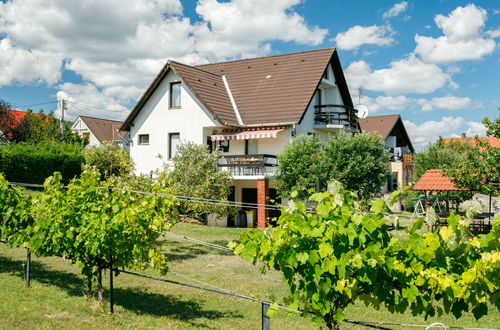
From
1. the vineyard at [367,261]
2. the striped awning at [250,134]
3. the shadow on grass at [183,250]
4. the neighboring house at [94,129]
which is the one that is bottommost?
the shadow on grass at [183,250]

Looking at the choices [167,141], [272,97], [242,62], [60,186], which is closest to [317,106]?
[272,97]

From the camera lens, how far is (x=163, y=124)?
31.4 metres

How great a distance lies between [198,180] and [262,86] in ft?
41.0

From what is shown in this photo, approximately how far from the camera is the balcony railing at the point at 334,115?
A: 105ft

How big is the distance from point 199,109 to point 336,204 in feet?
83.3

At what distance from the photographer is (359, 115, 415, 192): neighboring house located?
166 ft

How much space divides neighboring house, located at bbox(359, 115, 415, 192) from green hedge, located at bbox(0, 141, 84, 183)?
30.6 m

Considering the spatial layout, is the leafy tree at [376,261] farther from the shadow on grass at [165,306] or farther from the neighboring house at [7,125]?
the neighboring house at [7,125]

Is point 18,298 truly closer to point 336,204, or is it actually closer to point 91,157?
point 336,204

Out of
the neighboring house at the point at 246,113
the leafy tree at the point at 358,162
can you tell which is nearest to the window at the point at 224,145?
the neighboring house at the point at 246,113

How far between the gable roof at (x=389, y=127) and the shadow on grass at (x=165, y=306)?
42.3m

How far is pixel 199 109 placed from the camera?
29.9 m

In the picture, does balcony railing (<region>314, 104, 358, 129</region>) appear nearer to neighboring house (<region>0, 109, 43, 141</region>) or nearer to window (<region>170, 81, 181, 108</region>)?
window (<region>170, 81, 181, 108</region>)

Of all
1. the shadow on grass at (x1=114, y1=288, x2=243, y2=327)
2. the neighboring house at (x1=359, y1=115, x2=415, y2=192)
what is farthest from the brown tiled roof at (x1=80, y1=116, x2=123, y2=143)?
the shadow on grass at (x1=114, y1=288, x2=243, y2=327)
